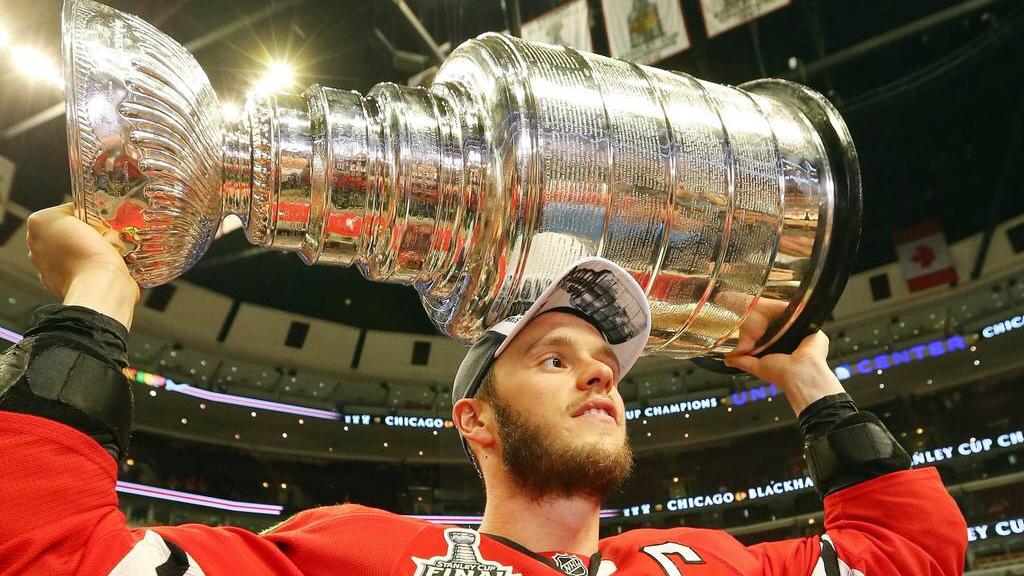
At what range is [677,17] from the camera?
13.6ft

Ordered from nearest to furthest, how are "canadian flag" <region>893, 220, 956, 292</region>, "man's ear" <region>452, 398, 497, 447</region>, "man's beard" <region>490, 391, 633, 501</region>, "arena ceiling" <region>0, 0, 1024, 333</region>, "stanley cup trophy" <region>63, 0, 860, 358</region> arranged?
"stanley cup trophy" <region>63, 0, 860, 358</region> < "man's beard" <region>490, 391, 633, 501</region> < "man's ear" <region>452, 398, 497, 447</region> < "arena ceiling" <region>0, 0, 1024, 333</region> < "canadian flag" <region>893, 220, 956, 292</region>

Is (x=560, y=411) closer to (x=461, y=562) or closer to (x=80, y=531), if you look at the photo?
(x=461, y=562)

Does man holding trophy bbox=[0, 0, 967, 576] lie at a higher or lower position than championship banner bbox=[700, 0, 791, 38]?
lower

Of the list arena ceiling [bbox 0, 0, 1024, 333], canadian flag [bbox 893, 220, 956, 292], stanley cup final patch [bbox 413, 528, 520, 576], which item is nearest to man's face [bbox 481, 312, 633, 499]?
stanley cup final patch [bbox 413, 528, 520, 576]

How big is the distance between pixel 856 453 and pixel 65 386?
1005mm

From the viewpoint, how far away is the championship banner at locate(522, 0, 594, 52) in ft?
13.7

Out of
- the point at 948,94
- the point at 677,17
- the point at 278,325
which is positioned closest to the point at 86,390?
the point at 677,17

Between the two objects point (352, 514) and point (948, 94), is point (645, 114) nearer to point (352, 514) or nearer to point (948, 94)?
point (352, 514)

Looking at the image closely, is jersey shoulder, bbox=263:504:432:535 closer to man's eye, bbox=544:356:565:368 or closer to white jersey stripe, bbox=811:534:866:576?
man's eye, bbox=544:356:565:368

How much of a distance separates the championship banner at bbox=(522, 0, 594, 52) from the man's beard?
336 centimetres

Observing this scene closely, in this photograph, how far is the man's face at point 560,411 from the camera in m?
1.02

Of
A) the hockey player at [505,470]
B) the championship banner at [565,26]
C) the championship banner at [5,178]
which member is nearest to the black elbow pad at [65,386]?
the hockey player at [505,470]

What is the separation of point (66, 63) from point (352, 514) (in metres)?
0.58

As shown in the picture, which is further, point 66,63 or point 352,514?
point 352,514
